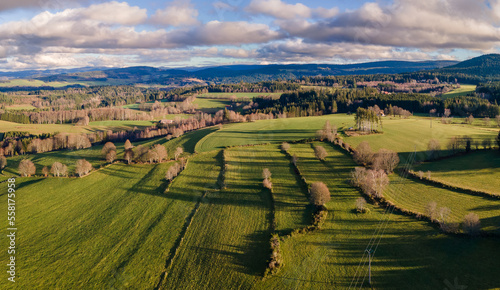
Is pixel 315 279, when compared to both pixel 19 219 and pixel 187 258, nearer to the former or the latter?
pixel 187 258

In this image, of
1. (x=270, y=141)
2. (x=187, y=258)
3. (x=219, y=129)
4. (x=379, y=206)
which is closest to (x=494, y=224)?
(x=379, y=206)

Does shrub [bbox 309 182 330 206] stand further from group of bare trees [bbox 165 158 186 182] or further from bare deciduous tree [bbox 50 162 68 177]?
bare deciduous tree [bbox 50 162 68 177]

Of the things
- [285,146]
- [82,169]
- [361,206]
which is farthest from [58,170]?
[361,206]

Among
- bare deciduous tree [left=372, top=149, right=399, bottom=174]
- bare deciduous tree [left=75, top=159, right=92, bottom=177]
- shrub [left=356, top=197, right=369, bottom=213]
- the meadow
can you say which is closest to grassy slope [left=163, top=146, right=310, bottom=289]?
the meadow

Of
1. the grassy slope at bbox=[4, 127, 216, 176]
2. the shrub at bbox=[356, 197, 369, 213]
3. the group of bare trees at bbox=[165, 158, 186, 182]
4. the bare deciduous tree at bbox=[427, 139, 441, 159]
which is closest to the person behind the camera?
the shrub at bbox=[356, 197, 369, 213]

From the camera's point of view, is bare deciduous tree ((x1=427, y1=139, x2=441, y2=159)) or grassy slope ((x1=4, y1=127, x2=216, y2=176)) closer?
bare deciduous tree ((x1=427, y1=139, x2=441, y2=159))

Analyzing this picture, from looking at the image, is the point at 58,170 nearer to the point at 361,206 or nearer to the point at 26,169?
the point at 26,169
